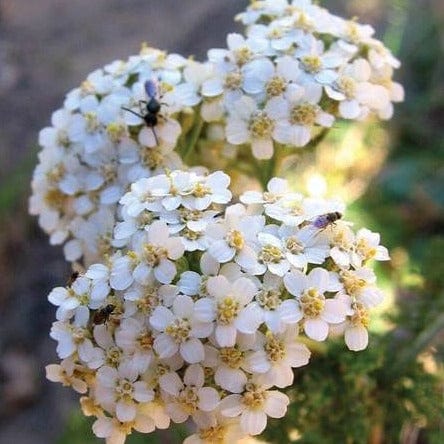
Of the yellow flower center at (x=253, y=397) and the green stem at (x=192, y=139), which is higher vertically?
the green stem at (x=192, y=139)

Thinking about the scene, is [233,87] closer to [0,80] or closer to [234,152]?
[234,152]

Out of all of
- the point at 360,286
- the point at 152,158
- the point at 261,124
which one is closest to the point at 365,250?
the point at 360,286

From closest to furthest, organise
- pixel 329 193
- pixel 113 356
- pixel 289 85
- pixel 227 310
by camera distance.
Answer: pixel 227 310 < pixel 113 356 < pixel 289 85 < pixel 329 193

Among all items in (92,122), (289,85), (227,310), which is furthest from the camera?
(92,122)

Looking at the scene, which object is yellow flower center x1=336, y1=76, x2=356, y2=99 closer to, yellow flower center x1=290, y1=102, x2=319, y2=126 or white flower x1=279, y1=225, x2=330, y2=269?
yellow flower center x1=290, y1=102, x2=319, y2=126

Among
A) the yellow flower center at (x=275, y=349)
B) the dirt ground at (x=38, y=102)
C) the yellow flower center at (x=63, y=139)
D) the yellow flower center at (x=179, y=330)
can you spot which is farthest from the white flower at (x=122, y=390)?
the dirt ground at (x=38, y=102)

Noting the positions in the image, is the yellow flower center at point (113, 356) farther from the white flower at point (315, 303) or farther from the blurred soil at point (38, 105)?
the blurred soil at point (38, 105)

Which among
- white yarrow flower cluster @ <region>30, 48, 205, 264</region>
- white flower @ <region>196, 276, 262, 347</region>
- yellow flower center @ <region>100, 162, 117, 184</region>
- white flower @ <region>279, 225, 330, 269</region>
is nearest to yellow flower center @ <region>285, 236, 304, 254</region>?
white flower @ <region>279, 225, 330, 269</region>

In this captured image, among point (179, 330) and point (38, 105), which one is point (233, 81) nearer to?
point (179, 330)
